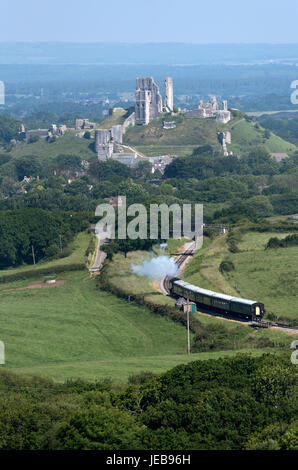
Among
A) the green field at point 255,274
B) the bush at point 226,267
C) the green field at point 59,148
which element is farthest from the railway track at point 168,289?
the green field at point 59,148

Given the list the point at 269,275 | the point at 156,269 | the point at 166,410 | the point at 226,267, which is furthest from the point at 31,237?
the point at 166,410

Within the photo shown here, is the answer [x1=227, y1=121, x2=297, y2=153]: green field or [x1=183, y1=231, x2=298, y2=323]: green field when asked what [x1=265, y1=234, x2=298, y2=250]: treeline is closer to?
[x1=183, y1=231, x2=298, y2=323]: green field

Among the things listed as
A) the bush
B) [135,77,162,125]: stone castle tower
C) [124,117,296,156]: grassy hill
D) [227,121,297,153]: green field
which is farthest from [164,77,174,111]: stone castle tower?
the bush

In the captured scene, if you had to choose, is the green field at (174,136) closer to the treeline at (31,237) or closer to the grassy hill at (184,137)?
the grassy hill at (184,137)

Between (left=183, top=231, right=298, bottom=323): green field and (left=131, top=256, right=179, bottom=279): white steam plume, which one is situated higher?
(left=183, top=231, right=298, bottom=323): green field

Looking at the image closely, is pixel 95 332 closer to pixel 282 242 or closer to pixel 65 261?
pixel 65 261
